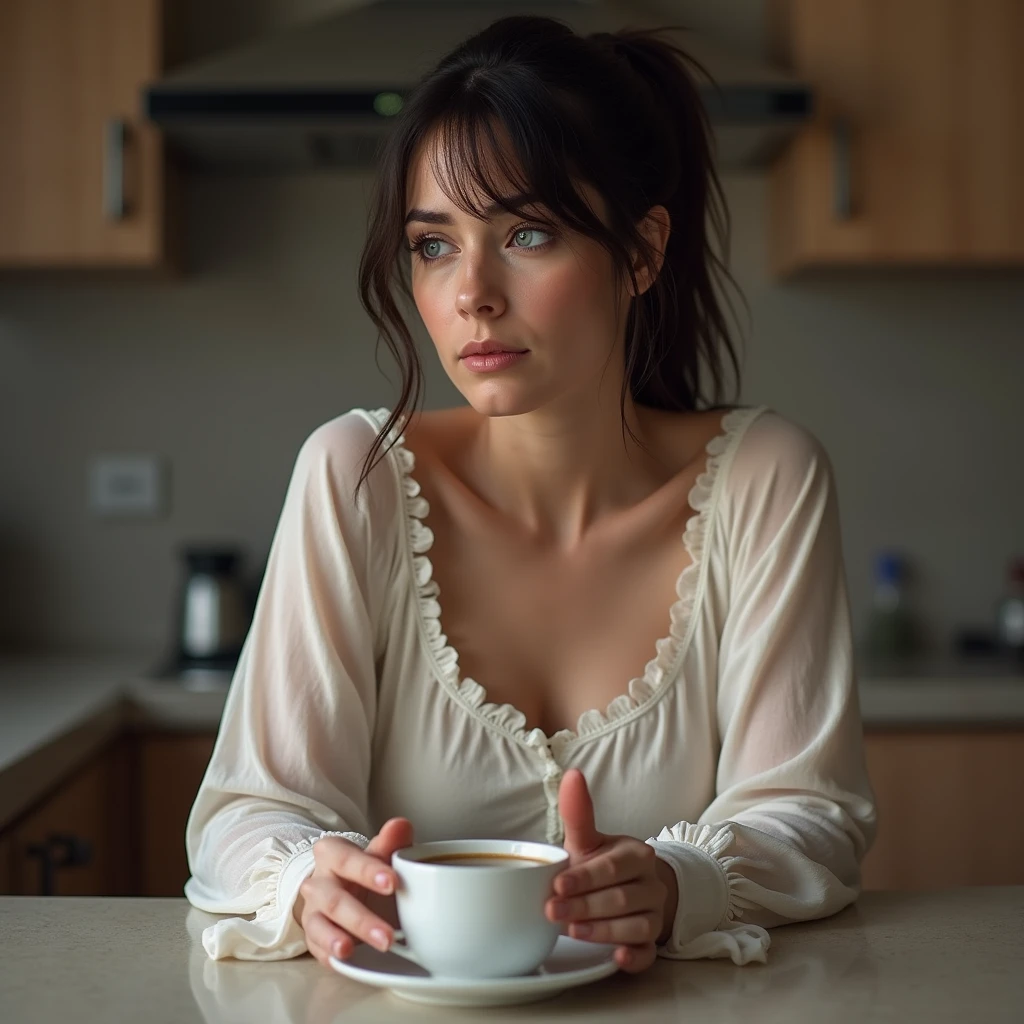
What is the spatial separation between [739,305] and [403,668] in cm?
158

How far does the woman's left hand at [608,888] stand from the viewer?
30.4 inches

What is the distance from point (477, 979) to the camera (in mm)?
721

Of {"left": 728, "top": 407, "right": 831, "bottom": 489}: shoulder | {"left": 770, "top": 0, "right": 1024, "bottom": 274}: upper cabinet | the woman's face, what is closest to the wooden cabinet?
{"left": 770, "top": 0, "right": 1024, "bottom": 274}: upper cabinet

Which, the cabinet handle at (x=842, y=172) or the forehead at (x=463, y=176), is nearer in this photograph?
the forehead at (x=463, y=176)

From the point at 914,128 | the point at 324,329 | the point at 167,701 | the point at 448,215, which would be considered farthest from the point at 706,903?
the point at 324,329

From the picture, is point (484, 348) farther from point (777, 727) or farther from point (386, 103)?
point (386, 103)

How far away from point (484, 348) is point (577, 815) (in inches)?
16.8

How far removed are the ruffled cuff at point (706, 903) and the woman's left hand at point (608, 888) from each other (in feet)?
0.08

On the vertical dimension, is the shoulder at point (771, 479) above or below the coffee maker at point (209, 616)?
above

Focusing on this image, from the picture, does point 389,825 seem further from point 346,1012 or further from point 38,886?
Answer: point 38,886

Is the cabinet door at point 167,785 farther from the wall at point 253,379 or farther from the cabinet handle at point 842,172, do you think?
the cabinet handle at point 842,172

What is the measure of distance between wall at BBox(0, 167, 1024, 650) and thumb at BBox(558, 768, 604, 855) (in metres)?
1.83

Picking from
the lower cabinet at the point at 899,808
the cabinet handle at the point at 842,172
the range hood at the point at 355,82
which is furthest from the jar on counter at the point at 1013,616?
the range hood at the point at 355,82

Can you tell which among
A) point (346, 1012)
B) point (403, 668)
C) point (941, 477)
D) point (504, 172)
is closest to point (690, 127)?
point (504, 172)
